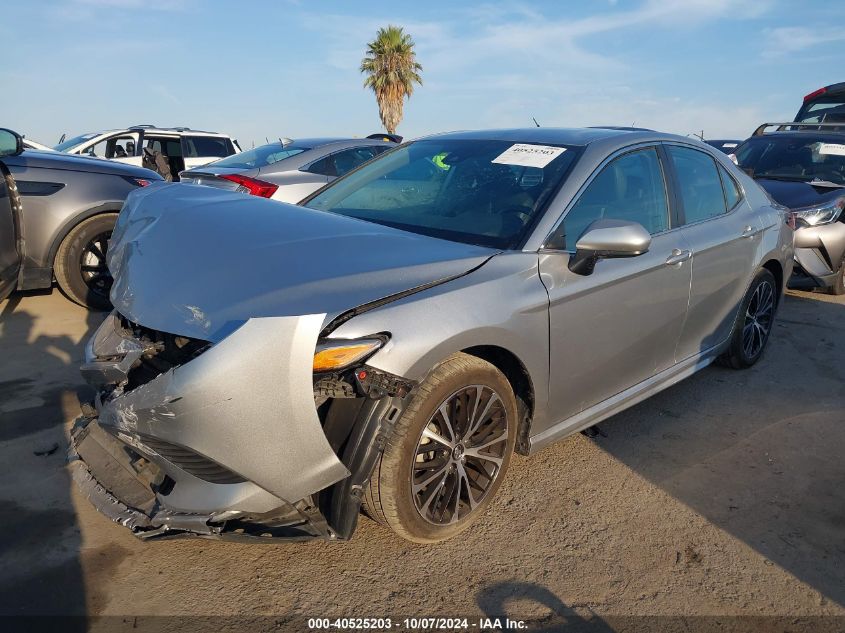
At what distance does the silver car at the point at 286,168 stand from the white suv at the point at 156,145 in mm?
6095

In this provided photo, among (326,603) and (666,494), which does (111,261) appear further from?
(666,494)

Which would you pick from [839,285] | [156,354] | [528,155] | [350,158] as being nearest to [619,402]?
[528,155]

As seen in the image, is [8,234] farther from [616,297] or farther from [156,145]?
[156,145]

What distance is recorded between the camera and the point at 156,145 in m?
13.4

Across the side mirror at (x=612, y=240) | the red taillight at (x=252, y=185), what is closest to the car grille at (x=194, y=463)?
the side mirror at (x=612, y=240)

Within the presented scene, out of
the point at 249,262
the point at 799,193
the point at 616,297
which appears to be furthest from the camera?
the point at 799,193

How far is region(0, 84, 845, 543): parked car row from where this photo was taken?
2150 mm

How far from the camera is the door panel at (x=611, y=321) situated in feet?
9.44

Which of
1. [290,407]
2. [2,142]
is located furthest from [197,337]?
[2,142]

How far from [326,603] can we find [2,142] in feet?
14.8

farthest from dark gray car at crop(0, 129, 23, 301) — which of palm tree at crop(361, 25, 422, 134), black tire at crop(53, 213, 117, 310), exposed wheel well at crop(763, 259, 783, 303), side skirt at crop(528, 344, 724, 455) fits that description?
palm tree at crop(361, 25, 422, 134)

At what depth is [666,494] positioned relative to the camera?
317 centimetres

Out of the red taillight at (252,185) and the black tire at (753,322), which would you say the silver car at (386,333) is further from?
the red taillight at (252,185)

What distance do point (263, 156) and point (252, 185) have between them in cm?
96
